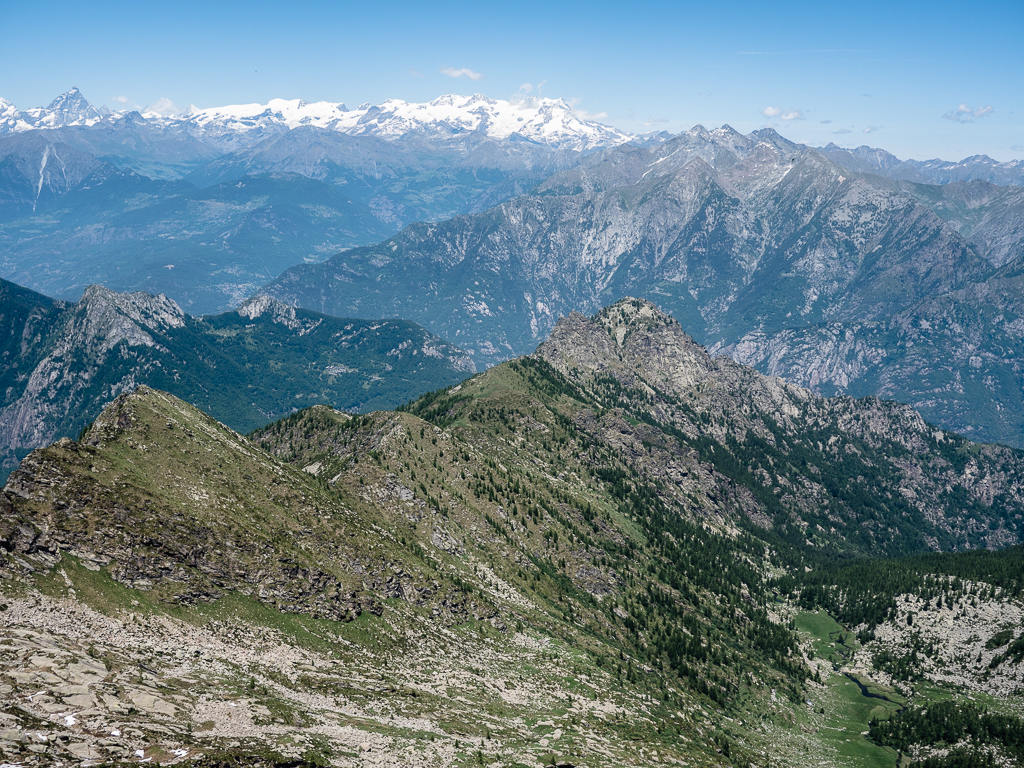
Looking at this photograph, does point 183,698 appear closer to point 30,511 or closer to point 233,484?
point 30,511

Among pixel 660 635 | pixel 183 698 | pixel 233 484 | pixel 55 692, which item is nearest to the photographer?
pixel 55 692

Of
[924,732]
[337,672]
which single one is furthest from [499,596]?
[924,732]

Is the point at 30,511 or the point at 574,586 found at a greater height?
the point at 30,511

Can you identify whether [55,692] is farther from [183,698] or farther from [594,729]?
[594,729]

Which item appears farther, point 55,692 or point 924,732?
point 924,732

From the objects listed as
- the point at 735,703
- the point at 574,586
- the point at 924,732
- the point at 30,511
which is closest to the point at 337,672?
the point at 30,511

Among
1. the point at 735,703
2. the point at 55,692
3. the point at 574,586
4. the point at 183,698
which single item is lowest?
the point at 735,703

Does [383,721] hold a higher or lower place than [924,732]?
higher

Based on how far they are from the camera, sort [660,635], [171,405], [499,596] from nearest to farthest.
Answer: [171,405]
[499,596]
[660,635]

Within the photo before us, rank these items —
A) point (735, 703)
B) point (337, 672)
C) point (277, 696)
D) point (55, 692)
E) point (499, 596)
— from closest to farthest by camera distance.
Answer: point (55, 692), point (277, 696), point (337, 672), point (499, 596), point (735, 703)
